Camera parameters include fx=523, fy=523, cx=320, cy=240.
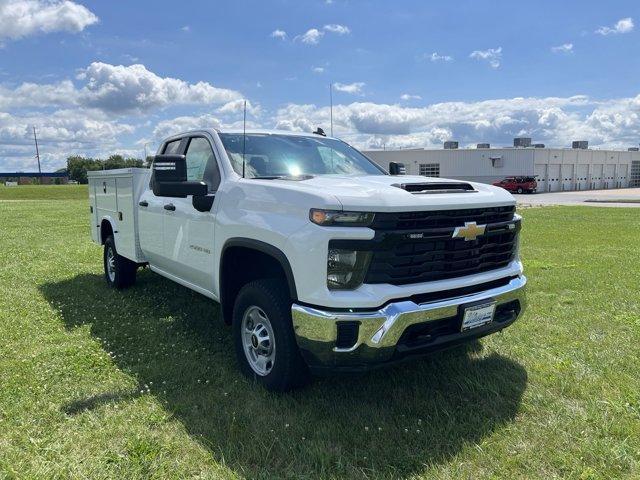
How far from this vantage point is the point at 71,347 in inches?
191

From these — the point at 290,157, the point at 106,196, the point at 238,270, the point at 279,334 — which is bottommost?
the point at 279,334

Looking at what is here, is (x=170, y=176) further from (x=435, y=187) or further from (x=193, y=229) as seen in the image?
(x=435, y=187)

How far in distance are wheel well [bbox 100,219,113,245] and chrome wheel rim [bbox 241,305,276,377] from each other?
4003mm

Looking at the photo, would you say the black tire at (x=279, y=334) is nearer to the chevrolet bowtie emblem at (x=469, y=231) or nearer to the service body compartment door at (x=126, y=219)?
the chevrolet bowtie emblem at (x=469, y=231)

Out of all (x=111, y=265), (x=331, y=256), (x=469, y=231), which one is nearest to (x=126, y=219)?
(x=111, y=265)

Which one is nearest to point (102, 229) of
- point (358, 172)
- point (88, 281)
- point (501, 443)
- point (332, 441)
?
point (88, 281)

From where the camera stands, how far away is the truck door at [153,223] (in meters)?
5.41

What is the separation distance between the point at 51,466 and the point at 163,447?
0.62 meters

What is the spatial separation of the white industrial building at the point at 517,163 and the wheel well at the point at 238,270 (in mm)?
42920

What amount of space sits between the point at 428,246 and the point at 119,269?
4888 mm

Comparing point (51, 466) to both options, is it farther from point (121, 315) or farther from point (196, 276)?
point (121, 315)

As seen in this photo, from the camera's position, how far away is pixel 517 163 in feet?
165

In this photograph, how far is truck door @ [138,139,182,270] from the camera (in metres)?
5.41

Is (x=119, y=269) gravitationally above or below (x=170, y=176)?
below
